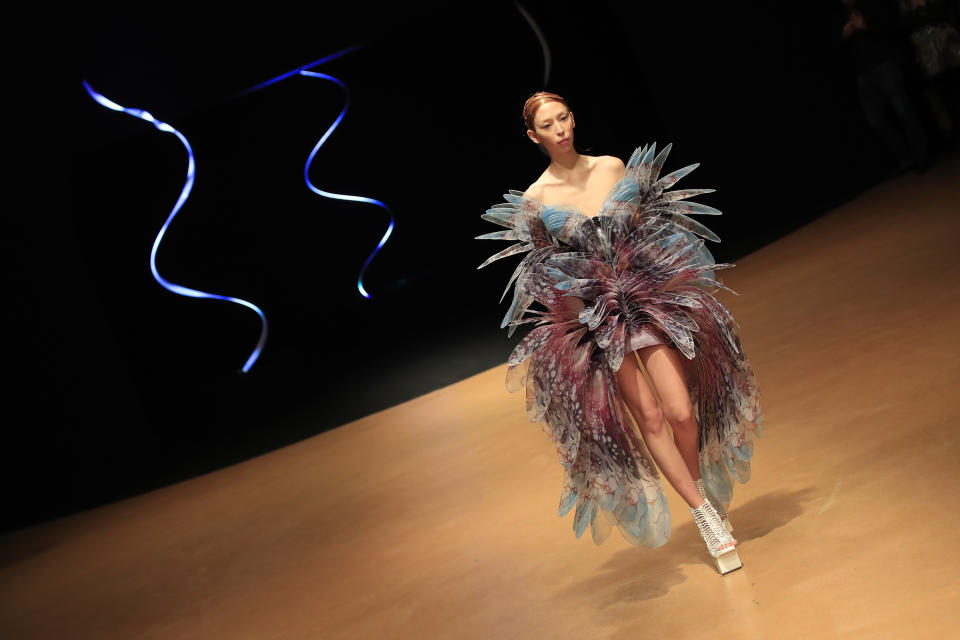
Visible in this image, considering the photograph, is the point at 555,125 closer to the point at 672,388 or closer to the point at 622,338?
the point at 622,338

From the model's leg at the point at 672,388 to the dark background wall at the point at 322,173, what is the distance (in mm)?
5269

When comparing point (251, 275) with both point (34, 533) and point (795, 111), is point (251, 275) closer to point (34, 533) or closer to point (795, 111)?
point (34, 533)

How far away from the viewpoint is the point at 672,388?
109 inches

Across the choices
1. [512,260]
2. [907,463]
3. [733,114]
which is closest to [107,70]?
[512,260]

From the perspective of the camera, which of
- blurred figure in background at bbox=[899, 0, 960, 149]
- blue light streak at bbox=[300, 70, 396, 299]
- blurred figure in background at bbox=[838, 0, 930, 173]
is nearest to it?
blurred figure in background at bbox=[838, 0, 930, 173]

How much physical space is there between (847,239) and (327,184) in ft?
13.6

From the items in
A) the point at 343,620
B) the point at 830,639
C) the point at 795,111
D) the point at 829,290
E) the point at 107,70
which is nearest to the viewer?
the point at 830,639

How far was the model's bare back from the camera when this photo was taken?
291 centimetres

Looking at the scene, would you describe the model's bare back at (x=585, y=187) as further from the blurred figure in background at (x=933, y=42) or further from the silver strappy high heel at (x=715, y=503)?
the blurred figure in background at (x=933, y=42)

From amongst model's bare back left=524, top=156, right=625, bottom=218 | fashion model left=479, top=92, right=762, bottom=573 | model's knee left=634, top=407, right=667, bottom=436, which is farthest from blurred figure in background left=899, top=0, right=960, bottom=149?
model's knee left=634, top=407, right=667, bottom=436

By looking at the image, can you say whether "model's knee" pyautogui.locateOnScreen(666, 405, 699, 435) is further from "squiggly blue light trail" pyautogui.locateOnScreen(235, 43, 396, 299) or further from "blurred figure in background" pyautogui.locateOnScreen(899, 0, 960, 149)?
"blurred figure in background" pyautogui.locateOnScreen(899, 0, 960, 149)

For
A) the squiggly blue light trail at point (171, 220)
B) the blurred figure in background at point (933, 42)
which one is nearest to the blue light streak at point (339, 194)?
the squiggly blue light trail at point (171, 220)

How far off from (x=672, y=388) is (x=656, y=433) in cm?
14

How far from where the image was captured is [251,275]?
8281 mm
